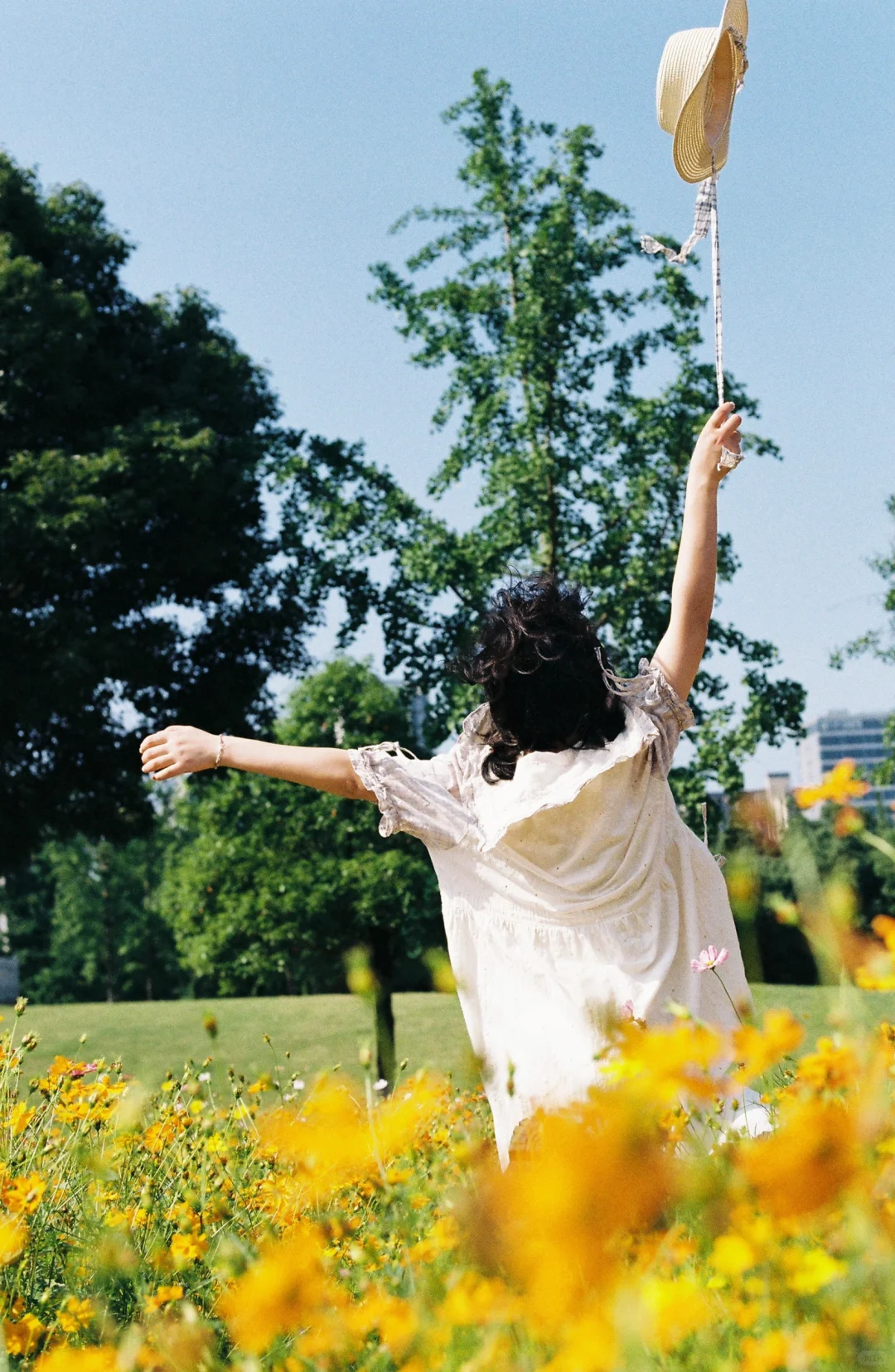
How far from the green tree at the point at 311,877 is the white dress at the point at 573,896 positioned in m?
8.57

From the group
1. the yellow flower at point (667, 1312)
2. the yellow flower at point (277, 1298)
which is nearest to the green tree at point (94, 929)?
the yellow flower at point (277, 1298)

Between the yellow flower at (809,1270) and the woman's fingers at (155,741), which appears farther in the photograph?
the woman's fingers at (155,741)

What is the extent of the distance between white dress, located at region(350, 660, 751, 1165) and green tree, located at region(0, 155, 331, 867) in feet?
27.4

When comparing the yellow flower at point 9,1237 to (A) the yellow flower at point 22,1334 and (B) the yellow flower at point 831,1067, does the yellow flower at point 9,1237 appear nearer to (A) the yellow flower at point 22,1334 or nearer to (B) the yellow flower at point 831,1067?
(A) the yellow flower at point 22,1334

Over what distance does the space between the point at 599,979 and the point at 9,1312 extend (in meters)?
1.24

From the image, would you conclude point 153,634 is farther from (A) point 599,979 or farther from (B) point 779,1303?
(B) point 779,1303

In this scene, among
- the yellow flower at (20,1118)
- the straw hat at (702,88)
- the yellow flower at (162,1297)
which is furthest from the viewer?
the straw hat at (702,88)

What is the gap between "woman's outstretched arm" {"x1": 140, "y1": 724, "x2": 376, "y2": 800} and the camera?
2752 mm

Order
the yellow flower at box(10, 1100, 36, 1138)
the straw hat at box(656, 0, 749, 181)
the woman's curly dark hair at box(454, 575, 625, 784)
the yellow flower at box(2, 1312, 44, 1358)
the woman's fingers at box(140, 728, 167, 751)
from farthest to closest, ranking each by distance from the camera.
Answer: the straw hat at box(656, 0, 749, 181) < the woman's fingers at box(140, 728, 167, 751) < the woman's curly dark hair at box(454, 575, 625, 784) < the yellow flower at box(10, 1100, 36, 1138) < the yellow flower at box(2, 1312, 44, 1358)

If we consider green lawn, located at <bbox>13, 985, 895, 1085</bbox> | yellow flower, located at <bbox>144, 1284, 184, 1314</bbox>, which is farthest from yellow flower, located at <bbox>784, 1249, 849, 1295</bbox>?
green lawn, located at <bbox>13, 985, 895, 1085</bbox>

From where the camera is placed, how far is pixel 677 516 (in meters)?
10.1

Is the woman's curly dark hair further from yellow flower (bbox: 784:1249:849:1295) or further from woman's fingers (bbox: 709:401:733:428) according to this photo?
yellow flower (bbox: 784:1249:849:1295)

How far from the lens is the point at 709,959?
98.3 inches

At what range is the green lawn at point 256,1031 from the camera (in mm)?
11781
